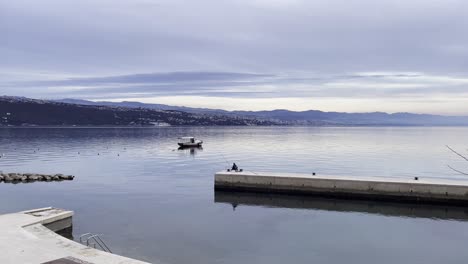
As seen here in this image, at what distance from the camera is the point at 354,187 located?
36.6 m

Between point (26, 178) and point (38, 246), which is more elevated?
point (38, 246)

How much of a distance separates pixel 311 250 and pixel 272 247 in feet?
6.76

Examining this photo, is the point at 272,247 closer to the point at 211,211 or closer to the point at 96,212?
the point at 211,211

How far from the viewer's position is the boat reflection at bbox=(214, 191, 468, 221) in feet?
104

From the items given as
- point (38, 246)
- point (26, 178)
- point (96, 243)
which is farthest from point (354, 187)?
point (26, 178)

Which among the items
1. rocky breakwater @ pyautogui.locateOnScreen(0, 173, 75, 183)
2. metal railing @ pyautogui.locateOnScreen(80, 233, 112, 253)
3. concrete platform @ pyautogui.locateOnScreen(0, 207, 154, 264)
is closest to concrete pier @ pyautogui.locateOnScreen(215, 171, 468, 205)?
metal railing @ pyautogui.locateOnScreen(80, 233, 112, 253)

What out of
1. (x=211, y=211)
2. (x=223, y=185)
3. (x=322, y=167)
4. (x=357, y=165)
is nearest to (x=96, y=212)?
(x=211, y=211)

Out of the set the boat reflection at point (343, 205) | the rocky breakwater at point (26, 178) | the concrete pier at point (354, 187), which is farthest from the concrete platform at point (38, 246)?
the rocky breakwater at point (26, 178)

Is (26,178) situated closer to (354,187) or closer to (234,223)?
(234,223)

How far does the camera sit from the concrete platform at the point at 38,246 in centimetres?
1617

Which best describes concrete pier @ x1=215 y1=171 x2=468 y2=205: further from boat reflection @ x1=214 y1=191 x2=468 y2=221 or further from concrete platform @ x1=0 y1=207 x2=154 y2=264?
concrete platform @ x1=0 y1=207 x2=154 y2=264

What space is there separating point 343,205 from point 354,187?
2.67 m

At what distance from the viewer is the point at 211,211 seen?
32344 mm

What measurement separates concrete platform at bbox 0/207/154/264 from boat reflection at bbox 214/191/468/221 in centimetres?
1611
